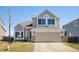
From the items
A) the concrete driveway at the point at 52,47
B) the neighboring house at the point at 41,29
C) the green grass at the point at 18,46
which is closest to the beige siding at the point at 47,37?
the neighboring house at the point at 41,29

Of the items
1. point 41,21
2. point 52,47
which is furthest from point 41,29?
point 52,47

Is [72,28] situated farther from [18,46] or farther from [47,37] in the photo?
[18,46]

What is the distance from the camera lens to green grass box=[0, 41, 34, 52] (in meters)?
7.05

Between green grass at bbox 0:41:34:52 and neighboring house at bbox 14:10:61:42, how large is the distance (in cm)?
14

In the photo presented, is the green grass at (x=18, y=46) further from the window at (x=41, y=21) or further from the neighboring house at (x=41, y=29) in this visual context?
the window at (x=41, y=21)

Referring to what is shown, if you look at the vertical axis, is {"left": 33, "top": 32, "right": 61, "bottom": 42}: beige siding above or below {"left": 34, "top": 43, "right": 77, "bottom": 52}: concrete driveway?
above

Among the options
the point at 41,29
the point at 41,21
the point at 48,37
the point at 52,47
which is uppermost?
the point at 41,21

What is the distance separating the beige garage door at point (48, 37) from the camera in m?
7.19

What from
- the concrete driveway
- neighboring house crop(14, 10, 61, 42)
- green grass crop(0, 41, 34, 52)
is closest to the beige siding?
neighboring house crop(14, 10, 61, 42)

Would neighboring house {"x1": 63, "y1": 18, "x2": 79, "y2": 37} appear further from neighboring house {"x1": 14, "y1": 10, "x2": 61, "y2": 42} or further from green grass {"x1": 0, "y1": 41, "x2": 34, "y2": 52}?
green grass {"x1": 0, "y1": 41, "x2": 34, "y2": 52}

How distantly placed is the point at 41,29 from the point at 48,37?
0.91 feet

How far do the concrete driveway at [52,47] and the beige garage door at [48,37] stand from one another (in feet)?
0.39

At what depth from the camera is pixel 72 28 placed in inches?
281
